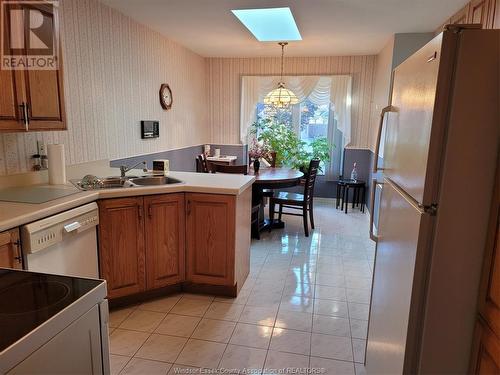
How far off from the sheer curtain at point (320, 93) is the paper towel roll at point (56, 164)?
4.07 meters

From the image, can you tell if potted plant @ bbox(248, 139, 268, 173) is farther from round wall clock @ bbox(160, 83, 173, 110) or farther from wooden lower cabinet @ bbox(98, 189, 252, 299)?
wooden lower cabinet @ bbox(98, 189, 252, 299)

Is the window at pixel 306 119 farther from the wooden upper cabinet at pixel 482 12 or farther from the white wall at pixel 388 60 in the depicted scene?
the wooden upper cabinet at pixel 482 12

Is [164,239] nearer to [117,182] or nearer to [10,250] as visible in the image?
[117,182]

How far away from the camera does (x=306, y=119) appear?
6.22m

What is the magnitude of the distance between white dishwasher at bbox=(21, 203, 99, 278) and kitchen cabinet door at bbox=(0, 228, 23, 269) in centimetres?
3

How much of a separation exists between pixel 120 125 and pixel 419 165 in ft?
10.6

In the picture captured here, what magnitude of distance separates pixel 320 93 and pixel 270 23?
226cm

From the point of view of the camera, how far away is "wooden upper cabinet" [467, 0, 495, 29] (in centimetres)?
242

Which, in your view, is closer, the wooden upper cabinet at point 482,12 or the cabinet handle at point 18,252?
the cabinet handle at point 18,252

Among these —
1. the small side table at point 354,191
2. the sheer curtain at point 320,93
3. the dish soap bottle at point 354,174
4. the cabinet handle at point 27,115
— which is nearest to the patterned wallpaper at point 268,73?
the sheer curtain at point 320,93

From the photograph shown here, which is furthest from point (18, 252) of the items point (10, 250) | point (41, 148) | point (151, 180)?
point (151, 180)

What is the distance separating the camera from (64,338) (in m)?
0.96

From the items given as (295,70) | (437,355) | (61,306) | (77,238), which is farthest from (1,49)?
(295,70)

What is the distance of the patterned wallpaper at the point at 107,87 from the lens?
113 inches
